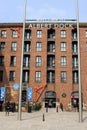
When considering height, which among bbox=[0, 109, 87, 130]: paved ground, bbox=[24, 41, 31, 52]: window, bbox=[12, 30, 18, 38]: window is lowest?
bbox=[0, 109, 87, 130]: paved ground

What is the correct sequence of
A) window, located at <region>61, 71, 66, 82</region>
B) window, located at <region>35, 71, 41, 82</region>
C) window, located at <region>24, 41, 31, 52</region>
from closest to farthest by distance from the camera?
window, located at <region>61, 71, 66, 82</region>, window, located at <region>35, 71, 41, 82</region>, window, located at <region>24, 41, 31, 52</region>

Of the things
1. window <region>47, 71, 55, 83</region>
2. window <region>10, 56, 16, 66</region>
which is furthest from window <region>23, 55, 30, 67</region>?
window <region>47, 71, 55, 83</region>

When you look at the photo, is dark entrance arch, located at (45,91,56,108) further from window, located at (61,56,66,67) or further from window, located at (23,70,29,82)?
window, located at (61,56,66,67)

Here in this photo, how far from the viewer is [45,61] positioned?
55250 mm

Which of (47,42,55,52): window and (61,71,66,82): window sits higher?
(47,42,55,52): window

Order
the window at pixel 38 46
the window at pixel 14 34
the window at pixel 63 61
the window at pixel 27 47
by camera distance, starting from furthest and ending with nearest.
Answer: the window at pixel 14 34
the window at pixel 27 47
the window at pixel 38 46
the window at pixel 63 61

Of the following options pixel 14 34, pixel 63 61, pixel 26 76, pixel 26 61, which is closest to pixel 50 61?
pixel 63 61

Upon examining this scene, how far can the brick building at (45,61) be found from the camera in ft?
176

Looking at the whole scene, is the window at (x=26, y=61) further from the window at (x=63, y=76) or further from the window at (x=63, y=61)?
the window at (x=63, y=76)

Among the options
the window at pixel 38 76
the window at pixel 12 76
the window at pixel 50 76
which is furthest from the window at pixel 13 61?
the window at pixel 50 76

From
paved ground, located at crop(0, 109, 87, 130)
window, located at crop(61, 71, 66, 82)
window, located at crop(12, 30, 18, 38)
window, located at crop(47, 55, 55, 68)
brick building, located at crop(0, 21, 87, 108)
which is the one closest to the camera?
paved ground, located at crop(0, 109, 87, 130)

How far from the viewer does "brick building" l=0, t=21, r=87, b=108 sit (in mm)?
53594

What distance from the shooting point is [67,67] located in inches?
2154

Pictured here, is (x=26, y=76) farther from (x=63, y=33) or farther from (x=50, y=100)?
(x=63, y=33)
